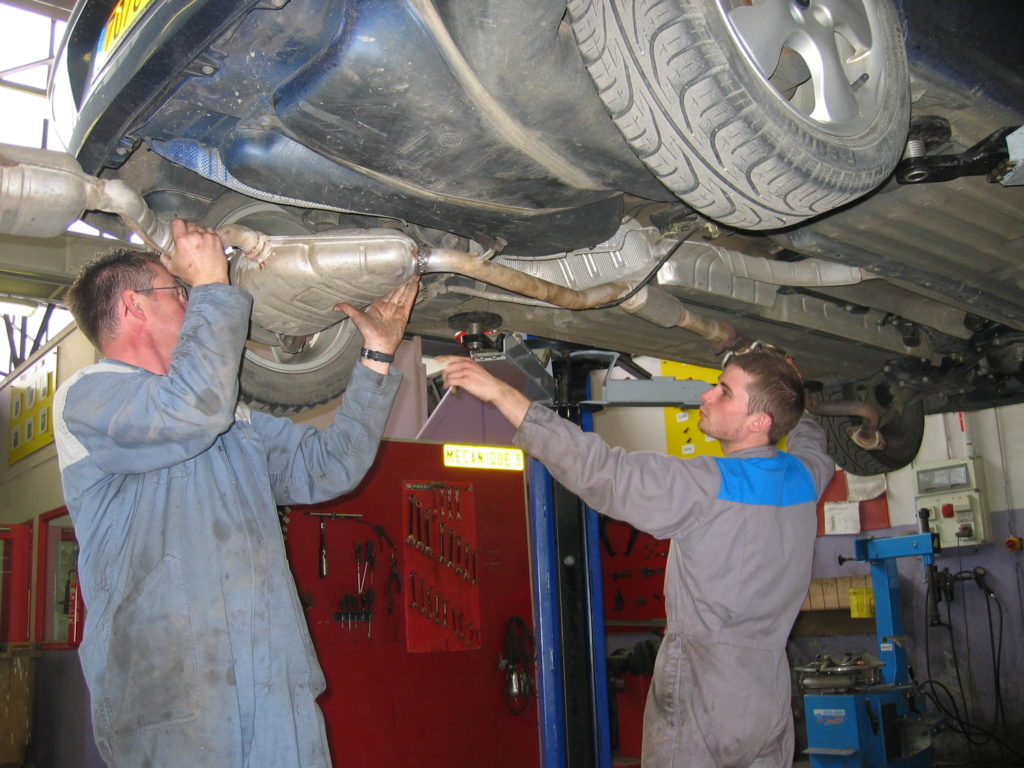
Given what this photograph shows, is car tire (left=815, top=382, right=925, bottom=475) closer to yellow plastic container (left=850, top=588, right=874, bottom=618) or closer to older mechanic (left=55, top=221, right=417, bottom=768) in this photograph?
older mechanic (left=55, top=221, right=417, bottom=768)

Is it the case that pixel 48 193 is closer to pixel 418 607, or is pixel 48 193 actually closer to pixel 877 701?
pixel 418 607

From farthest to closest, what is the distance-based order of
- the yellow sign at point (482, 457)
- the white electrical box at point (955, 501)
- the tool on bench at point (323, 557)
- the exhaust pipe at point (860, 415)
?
the white electrical box at point (955, 501), the yellow sign at point (482, 457), the tool on bench at point (323, 557), the exhaust pipe at point (860, 415)

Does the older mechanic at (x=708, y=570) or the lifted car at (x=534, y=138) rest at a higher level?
the lifted car at (x=534, y=138)

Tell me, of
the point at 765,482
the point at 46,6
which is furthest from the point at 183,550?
the point at 46,6

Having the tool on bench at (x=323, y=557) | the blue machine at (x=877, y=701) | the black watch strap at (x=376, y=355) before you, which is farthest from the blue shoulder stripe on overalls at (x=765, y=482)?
the tool on bench at (x=323, y=557)

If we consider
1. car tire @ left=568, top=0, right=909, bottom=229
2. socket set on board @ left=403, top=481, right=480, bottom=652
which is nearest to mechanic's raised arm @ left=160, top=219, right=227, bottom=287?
car tire @ left=568, top=0, right=909, bottom=229

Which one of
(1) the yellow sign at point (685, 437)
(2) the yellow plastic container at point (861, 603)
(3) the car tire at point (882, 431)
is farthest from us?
(1) the yellow sign at point (685, 437)

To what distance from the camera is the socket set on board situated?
550 cm

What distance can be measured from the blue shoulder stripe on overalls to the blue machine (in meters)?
3.42

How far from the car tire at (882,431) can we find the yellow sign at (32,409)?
16.5 ft

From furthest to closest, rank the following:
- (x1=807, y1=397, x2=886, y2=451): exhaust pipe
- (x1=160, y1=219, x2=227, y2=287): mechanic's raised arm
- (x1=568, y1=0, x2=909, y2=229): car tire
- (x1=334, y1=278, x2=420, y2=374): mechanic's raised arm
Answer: (x1=807, y1=397, x2=886, y2=451): exhaust pipe, (x1=334, y1=278, x2=420, y2=374): mechanic's raised arm, (x1=160, y1=219, x2=227, y2=287): mechanic's raised arm, (x1=568, y1=0, x2=909, y2=229): car tire

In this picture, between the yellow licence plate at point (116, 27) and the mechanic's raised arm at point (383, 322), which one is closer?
the yellow licence plate at point (116, 27)

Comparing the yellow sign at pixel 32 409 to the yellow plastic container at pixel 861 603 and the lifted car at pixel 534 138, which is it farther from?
the yellow plastic container at pixel 861 603

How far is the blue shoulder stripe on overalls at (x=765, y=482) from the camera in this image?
191 centimetres
